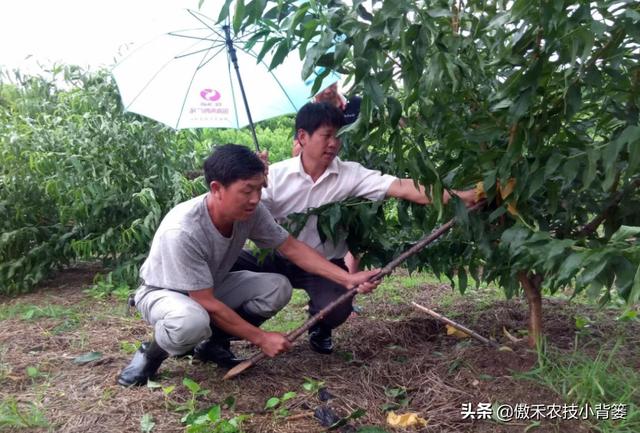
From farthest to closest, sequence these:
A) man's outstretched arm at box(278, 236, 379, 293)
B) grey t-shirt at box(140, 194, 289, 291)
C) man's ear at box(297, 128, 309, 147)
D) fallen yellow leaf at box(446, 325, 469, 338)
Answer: fallen yellow leaf at box(446, 325, 469, 338)
man's ear at box(297, 128, 309, 147)
man's outstretched arm at box(278, 236, 379, 293)
grey t-shirt at box(140, 194, 289, 291)

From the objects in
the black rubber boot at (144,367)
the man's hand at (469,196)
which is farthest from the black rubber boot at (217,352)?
the man's hand at (469,196)

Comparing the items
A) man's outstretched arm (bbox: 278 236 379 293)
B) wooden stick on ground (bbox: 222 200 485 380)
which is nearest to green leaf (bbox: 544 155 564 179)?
wooden stick on ground (bbox: 222 200 485 380)

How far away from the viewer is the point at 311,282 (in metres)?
3.06

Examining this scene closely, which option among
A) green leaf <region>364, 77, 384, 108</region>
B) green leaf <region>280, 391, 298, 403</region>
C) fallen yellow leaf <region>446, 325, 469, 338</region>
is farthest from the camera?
fallen yellow leaf <region>446, 325, 469, 338</region>

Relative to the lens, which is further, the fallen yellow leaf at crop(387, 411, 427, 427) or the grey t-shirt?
the grey t-shirt

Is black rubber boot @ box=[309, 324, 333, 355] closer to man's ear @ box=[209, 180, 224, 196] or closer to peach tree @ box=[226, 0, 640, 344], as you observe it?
peach tree @ box=[226, 0, 640, 344]

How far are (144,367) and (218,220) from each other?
2.21 ft

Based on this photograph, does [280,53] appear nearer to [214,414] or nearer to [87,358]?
[214,414]

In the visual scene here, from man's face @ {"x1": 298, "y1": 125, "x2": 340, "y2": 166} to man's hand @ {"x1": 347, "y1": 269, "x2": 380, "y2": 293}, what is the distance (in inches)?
21.2

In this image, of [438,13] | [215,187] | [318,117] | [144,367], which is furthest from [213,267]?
[438,13]

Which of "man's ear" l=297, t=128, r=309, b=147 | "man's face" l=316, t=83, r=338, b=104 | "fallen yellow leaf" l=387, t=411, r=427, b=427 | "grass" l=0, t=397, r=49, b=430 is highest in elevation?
→ "man's face" l=316, t=83, r=338, b=104

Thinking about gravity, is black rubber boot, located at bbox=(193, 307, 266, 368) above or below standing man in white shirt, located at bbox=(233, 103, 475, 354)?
below

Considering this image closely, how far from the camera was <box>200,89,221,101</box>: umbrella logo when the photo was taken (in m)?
3.53

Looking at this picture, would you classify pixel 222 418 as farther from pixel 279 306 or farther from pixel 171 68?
A: pixel 171 68
